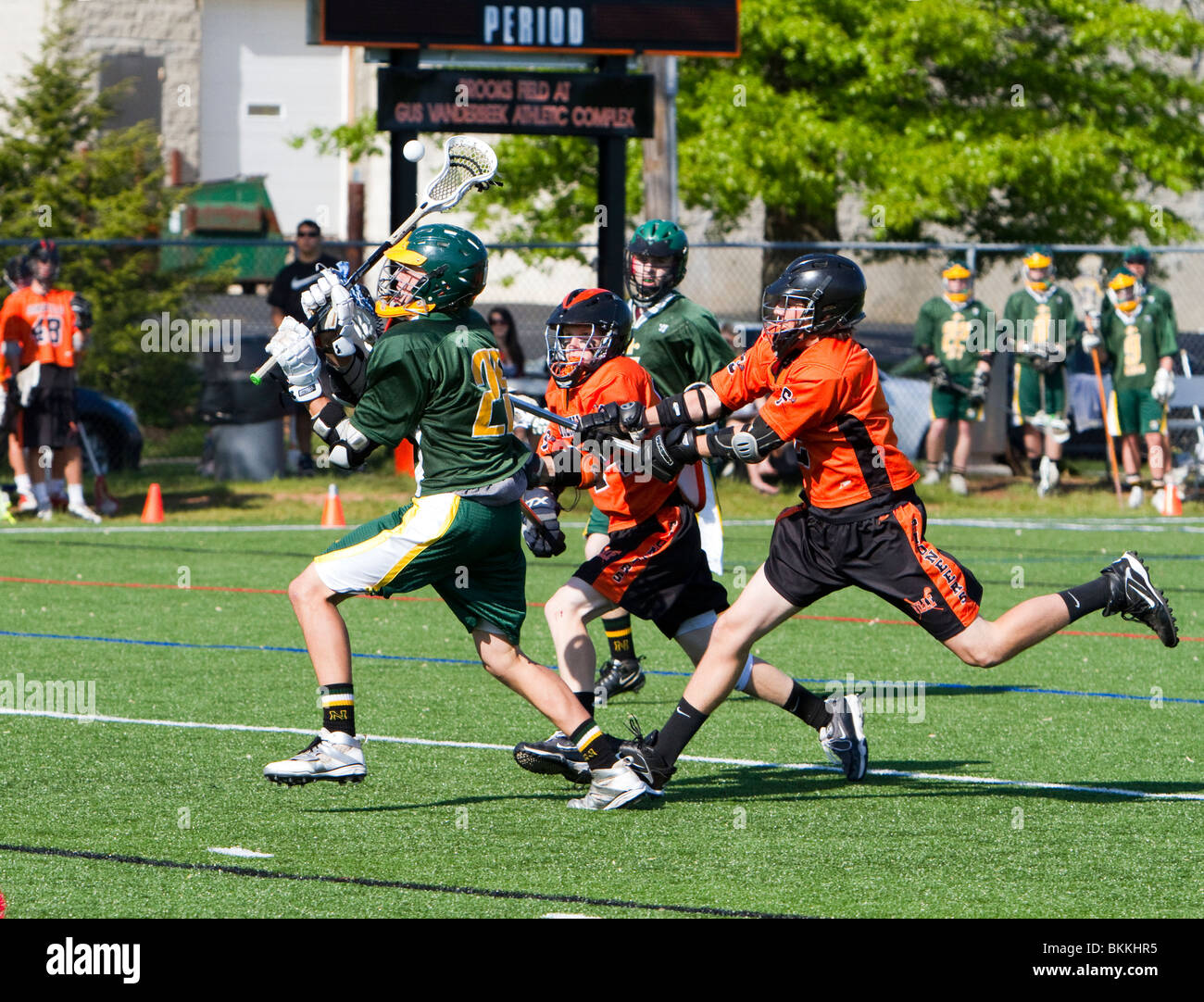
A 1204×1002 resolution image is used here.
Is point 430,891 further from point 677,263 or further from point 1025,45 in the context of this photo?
point 1025,45

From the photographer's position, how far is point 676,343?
26.5ft

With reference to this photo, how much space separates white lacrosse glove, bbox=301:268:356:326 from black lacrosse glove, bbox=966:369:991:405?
11362 millimetres

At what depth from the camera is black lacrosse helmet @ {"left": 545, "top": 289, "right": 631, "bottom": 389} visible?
6602 mm

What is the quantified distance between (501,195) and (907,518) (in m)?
15.4

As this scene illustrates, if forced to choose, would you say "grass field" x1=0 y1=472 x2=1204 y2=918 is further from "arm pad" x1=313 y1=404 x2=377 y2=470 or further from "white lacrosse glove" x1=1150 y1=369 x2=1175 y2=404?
"white lacrosse glove" x1=1150 y1=369 x2=1175 y2=404

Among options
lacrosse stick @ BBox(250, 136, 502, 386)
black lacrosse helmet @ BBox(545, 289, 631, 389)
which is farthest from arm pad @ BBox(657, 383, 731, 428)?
lacrosse stick @ BBox(250, 136, 502, 386)

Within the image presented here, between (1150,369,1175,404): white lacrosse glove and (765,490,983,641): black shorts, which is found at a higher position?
(1150,369,1175,404): white lacrosse glove

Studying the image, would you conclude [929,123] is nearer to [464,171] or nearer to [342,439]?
[464,171]

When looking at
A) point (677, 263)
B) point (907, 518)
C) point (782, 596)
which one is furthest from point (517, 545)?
point (677, 263)

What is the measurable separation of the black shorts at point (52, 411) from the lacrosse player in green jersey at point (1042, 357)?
847cm

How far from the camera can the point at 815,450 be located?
5961mm

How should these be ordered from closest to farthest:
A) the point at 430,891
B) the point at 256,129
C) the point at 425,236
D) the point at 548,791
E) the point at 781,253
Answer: the point at 430,891 < the point at 425,236 < the point at 548,791 < the point at 781,253 < the point at 256,129

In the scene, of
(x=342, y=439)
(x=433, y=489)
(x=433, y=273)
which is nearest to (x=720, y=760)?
(x=433, y=489)

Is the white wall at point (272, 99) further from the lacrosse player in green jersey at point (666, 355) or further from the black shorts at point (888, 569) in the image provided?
the black shorts at point (888, 569)
